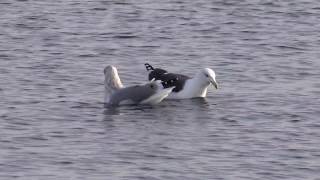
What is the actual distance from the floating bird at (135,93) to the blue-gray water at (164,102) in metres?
0.20

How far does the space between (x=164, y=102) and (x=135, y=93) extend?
3.40ft

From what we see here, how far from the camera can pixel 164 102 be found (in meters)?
29.4

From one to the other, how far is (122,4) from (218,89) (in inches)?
451

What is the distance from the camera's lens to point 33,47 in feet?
114

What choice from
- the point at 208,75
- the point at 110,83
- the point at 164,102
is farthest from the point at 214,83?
the point at 110,83

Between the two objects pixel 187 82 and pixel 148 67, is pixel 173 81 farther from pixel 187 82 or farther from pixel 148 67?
pixel 148 67

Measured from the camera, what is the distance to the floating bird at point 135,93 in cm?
2858

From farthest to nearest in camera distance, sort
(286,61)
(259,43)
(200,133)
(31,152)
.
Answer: (259,43), (286,61), (200,133), (31,152)

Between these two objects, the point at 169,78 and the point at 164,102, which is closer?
the point at 164,102

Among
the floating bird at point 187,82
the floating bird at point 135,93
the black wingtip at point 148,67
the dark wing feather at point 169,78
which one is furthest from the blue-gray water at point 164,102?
the black wingtip at point 148,67

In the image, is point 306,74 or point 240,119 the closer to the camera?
point 240,119

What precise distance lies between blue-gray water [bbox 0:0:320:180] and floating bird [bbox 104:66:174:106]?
196 millimetres

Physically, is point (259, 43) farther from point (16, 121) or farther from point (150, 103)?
point (16, 121)

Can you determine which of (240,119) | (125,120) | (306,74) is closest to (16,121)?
(125,120)
